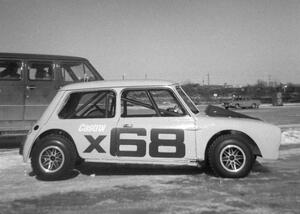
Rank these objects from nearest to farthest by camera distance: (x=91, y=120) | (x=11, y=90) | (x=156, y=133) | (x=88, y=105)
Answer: (x=156, y=133)
(x=91, y=120)
(x=88, y=105)
(x=11, y=90)

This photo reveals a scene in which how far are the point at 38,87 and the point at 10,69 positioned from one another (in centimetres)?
86

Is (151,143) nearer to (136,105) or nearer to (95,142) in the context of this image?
(136,105)

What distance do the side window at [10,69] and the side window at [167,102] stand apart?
14.9ft

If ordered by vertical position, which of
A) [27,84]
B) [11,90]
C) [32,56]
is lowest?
[11,90]

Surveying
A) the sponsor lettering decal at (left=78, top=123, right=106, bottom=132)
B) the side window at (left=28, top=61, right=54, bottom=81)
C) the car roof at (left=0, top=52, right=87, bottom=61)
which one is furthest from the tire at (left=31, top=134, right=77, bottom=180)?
the car roof at (left=0, top=52, right=87, bottom=61)

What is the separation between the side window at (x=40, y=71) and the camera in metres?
9.24

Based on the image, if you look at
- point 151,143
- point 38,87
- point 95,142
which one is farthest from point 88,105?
point 38,87

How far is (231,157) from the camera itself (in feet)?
19.3

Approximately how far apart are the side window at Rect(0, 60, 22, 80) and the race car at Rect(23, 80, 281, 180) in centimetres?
329

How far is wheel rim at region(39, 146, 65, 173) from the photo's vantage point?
6027 mm

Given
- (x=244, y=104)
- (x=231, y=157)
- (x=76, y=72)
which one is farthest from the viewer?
(x=244, y=104)

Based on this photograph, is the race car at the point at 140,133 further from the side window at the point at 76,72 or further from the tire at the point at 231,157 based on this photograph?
the side window at the point at 76,72

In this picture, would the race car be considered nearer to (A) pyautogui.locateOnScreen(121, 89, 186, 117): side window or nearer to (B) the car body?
(A) pyautogui.locateOnScreen(121, 89, 186, 117): side window

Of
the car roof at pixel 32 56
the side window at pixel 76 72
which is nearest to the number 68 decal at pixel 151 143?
the side window at pixel 76 72
